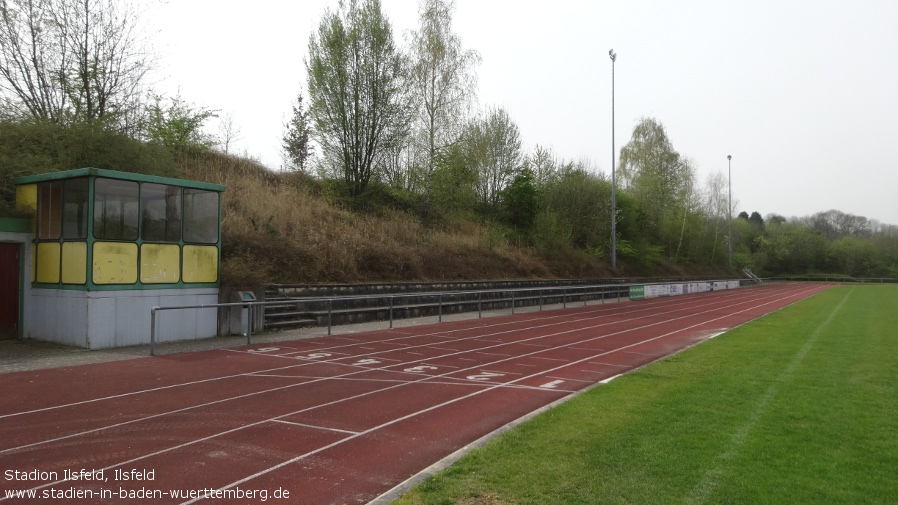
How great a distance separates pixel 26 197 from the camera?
46.9 feet

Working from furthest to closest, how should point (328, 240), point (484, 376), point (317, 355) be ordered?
point (328, 240)
point (317, 355)
point (484, 376)

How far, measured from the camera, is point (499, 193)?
4116 cm

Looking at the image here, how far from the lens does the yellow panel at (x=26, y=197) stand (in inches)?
554

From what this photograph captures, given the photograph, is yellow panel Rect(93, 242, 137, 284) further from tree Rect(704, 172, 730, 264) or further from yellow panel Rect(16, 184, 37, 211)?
tree Rect(704, 172, 730, 264)

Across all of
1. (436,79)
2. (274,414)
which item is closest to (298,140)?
(436,79)

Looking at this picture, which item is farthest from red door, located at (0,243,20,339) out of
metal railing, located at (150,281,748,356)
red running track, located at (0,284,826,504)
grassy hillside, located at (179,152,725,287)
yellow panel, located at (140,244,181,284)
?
grassy hillside, located at (179,152,725,287)

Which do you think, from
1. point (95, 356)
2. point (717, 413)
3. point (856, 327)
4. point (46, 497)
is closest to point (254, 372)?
point (95, 356)

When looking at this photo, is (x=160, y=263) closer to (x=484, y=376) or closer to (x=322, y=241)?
(x=484, y=376)

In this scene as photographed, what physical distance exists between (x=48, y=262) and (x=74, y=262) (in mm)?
1038

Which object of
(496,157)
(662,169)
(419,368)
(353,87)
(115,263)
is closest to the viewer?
(419,368)

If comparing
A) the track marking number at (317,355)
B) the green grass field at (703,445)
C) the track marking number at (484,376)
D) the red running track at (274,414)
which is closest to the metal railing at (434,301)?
the red running track at (274,414)

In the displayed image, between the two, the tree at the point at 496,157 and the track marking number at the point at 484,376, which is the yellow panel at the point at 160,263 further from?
the tree at the point at 496,157

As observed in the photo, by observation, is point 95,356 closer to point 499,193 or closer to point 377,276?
point 377,276

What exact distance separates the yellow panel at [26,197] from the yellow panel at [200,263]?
3.28 m
